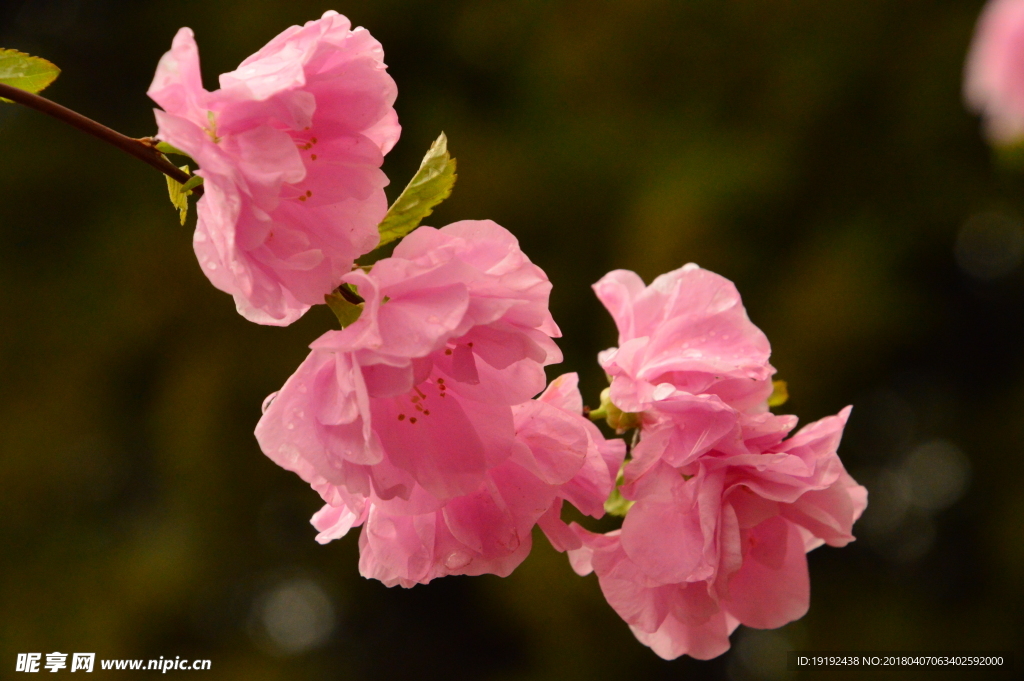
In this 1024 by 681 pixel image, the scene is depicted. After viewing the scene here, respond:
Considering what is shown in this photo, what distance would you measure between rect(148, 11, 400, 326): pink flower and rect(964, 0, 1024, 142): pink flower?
82 cm

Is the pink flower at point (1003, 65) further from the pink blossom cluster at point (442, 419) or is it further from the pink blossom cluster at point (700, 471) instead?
the pink blossom cluster at point (442, 419)

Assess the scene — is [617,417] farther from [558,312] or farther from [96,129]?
[558,312]

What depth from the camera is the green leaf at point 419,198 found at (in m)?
0.40

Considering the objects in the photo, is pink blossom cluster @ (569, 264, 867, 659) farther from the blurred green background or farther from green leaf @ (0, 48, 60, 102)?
the blurred green background

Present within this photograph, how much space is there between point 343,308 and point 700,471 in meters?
0.20

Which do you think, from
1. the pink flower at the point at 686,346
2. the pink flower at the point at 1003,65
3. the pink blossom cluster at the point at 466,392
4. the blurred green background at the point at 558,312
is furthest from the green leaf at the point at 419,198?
the blurred green background at the point at 558,312

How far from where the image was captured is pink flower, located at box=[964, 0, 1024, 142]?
3.24 ft

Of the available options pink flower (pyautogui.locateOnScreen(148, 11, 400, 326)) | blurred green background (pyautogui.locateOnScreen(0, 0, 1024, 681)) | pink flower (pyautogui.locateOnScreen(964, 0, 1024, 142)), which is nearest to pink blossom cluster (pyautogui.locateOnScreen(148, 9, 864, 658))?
pink flower (pyautogui.locateOnScreen(148, 11, 400, 326))

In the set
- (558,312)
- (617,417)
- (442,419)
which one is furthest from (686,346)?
(558,312)

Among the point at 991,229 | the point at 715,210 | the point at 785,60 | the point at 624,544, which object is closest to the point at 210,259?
the point at 624,544

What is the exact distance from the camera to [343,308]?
364 mm

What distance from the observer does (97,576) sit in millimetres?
2068

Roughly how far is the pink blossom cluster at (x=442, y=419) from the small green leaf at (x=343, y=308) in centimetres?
2

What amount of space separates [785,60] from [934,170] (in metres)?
0.46
